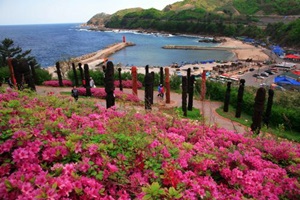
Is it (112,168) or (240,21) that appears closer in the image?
(112,168)

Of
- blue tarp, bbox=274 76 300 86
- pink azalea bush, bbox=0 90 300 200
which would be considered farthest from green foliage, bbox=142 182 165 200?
blue tarp, bbox=274 76 300 86

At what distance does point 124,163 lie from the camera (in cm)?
360

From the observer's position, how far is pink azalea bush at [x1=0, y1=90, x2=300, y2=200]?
2.95 metres

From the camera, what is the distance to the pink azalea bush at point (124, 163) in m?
2.95

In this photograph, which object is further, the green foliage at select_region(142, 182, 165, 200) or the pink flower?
the pink flower

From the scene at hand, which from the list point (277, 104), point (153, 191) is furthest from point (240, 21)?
point (153, 191)

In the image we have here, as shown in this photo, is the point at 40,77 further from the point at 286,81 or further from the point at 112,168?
the point at 286,81

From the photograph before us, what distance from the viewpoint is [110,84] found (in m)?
9.79

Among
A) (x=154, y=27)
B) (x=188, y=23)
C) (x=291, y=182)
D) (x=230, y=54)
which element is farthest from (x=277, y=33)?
(x=291, y=182)

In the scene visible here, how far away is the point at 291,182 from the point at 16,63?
10677 millimetres

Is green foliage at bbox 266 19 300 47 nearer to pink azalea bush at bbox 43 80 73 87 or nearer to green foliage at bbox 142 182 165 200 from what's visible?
pink azalea bush at bbox 43 80 73 87

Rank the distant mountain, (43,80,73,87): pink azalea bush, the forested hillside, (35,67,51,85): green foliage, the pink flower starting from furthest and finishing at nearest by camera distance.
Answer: the distant mountain
the forested hillside
(35,67,51,85): green foliage
(43,80,73,87): pink azalea bush
the pink flower

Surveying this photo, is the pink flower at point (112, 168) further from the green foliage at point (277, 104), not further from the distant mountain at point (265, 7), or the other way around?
the distant mountain at point (265, 7)

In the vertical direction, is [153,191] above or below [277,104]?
above
